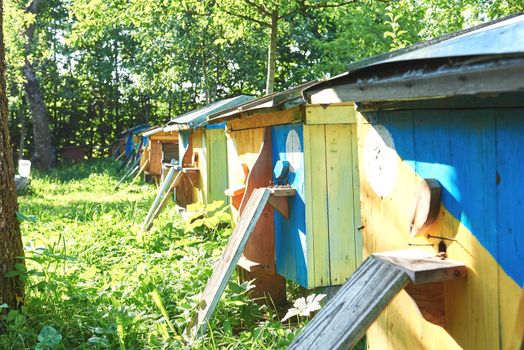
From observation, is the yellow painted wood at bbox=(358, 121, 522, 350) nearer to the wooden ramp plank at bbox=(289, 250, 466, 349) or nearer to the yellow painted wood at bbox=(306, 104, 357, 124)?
the wooden ramp plank at bbox=(289, 250, 466, 349)

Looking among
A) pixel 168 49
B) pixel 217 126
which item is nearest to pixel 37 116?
pixel 168 49

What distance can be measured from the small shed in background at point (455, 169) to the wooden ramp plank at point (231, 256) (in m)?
1.83

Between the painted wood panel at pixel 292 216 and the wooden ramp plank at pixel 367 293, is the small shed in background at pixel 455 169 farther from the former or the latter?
the painted wood panel at pixel 292 216

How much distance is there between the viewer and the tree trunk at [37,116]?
23375 millimetres

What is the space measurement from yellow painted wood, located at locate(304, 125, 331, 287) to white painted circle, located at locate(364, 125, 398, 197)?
5.22ft

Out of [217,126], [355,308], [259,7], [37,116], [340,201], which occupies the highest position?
[259,7]

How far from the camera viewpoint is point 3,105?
410 centimetres

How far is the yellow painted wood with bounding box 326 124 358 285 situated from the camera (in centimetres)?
451

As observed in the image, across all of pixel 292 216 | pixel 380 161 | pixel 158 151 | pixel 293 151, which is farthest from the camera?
pixel 158 151

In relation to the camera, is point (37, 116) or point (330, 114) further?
point (37, 116)

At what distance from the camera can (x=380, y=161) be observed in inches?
106

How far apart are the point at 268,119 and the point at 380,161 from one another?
7.81 ft

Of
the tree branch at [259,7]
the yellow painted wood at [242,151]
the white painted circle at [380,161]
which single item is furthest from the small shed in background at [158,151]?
the white painted circle at [380,161]

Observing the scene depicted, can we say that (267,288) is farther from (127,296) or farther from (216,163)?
(216,163)
